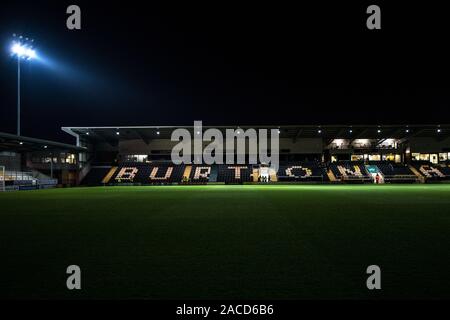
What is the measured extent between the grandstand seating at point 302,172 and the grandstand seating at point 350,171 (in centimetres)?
176

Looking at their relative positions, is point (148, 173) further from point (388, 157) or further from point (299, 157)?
point (388, 157)

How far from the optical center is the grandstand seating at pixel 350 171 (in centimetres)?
5056

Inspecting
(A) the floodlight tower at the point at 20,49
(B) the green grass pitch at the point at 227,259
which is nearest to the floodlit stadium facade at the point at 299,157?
(A) the floodlight tower at the point at 20,49

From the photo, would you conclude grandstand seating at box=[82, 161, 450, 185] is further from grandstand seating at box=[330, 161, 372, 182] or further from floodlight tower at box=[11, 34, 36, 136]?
floodlight tower at box=[11, 34, 36, 136]

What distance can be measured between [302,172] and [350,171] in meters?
6.40

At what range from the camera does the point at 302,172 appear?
5303 centimetres

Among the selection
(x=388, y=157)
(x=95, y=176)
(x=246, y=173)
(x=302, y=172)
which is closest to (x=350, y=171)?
(x=302, y=172)

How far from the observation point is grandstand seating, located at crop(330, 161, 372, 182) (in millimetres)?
50562

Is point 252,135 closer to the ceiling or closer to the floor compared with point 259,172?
closer to the ceiling

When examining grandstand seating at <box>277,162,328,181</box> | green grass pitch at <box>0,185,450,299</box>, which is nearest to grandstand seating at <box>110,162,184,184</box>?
grandstand seating at <box>277,162,328,181</box>

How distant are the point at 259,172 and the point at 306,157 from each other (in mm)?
9038

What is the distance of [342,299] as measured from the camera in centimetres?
386
